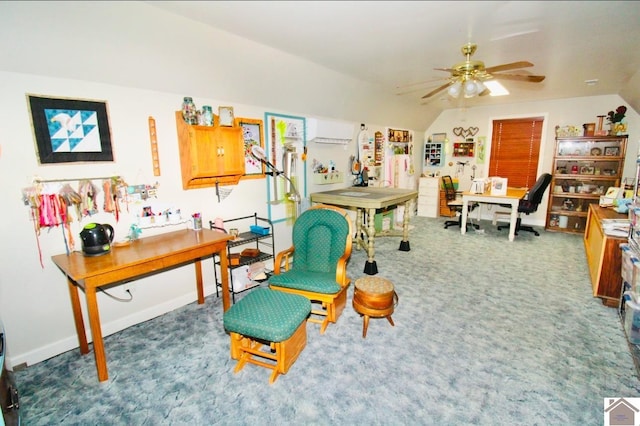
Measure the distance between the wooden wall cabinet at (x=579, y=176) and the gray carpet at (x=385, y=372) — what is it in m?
3.27

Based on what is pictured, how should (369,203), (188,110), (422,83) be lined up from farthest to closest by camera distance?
(422,83)
(369,203)
(188,110)

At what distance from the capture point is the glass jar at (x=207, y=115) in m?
2.86

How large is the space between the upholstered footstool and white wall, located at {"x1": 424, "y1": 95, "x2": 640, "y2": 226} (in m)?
6.10

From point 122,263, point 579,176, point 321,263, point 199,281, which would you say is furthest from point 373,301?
point 579,176

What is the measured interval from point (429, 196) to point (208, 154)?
5.52 m

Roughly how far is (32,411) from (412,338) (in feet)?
8.62

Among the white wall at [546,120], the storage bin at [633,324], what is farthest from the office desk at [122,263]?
the white wall at [546,120]

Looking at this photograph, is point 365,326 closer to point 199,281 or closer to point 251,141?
point 199,281

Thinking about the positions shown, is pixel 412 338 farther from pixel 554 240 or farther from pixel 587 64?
pixel 554 240

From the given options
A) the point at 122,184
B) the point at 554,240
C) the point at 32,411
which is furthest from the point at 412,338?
the point at 554,240

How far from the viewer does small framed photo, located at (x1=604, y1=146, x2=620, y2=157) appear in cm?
537

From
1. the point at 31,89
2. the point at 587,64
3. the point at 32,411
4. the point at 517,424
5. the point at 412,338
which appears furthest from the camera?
the point at 587,64

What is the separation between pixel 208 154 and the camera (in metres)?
2.92

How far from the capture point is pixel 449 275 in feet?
12.5
